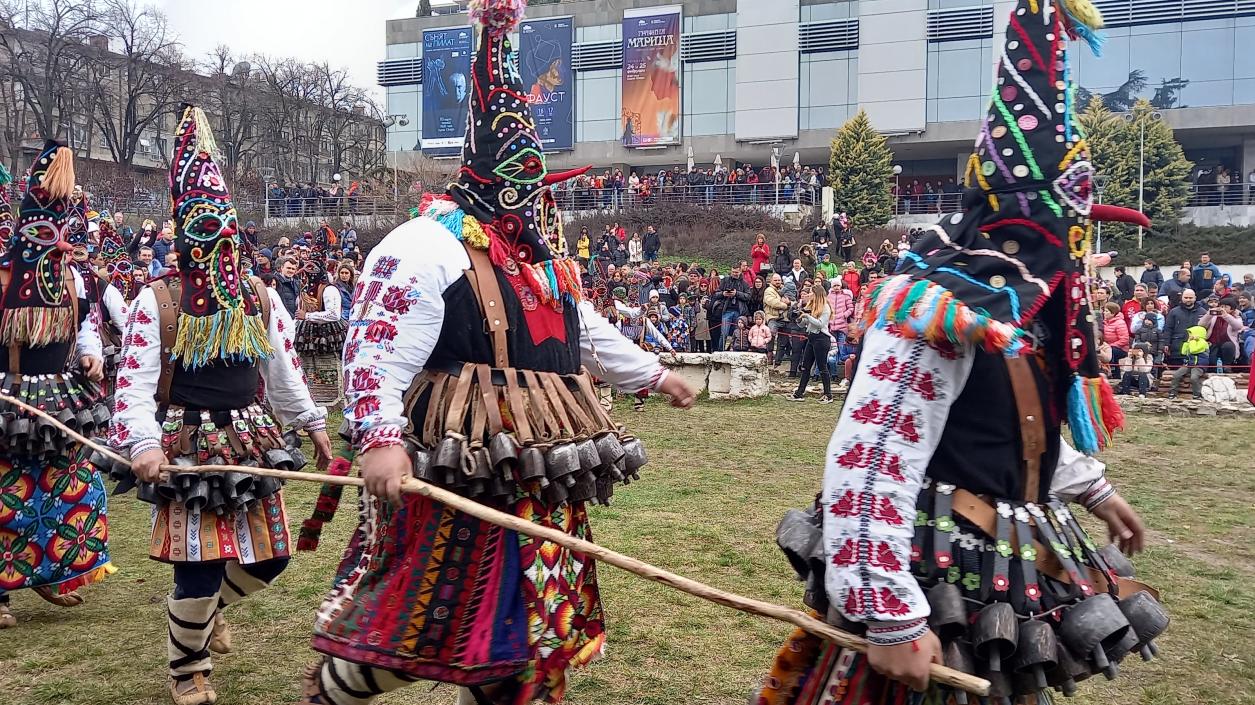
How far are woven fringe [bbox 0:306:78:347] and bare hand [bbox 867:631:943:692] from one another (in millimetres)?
5329

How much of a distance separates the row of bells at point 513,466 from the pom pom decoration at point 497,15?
1470 mm

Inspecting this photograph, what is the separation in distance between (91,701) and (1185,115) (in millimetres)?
45933

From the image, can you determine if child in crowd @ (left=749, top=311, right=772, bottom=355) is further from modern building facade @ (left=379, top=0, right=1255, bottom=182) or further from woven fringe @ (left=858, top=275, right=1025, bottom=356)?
modern building facade @ (left=379, top=0, right=1255, bottom=182)

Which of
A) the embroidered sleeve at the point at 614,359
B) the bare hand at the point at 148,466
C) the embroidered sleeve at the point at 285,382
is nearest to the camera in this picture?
the embroidered sleeve at the point at 614,359

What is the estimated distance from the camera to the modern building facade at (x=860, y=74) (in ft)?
135

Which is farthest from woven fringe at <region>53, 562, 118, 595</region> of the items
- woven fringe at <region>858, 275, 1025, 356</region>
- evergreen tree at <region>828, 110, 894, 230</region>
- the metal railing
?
evergreen tree at <region>828, 110, 894, 230</region>

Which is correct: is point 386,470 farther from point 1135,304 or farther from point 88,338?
point 1135,304

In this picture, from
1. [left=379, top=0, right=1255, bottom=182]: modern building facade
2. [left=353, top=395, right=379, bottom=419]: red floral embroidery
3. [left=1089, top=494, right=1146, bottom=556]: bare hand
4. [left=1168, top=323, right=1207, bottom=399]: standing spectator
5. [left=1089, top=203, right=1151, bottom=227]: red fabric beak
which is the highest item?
[left=379, top=0, right=1255, bottom=182]: modern building facade

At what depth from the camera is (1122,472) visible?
9734 millimetres

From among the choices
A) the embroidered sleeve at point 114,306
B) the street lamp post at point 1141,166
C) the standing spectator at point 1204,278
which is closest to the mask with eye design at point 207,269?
the embroidered sleeve at point 114,306

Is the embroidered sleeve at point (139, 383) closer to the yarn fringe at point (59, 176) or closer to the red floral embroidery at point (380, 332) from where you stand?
the red floral embroidery at point (380, 332)

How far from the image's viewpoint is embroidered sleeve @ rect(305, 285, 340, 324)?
12391 millimetres

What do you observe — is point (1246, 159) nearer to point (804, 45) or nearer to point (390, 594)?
point (804, 45)

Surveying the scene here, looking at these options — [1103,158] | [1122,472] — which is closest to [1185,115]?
[1103,158]
